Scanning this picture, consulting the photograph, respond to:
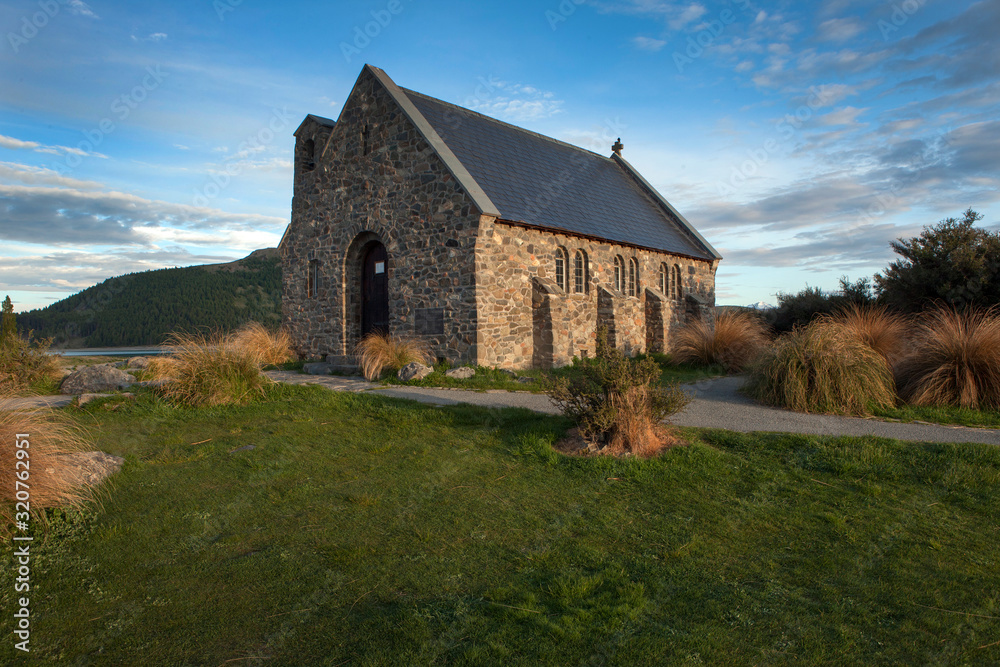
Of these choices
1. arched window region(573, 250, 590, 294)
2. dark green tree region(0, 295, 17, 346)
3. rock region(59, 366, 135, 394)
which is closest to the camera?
rock region(59, 366, 135, 394)

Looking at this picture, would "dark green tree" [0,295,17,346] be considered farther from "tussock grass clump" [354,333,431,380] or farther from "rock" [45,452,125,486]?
"rock" [45,452,125,486]

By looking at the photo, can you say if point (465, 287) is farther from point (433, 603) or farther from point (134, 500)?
point (433, 603)

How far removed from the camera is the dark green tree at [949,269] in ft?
46.7

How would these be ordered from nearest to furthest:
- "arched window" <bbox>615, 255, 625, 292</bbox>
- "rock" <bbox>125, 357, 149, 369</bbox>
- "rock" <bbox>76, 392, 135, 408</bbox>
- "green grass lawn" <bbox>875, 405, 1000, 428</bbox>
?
"green grass lawn" <bbox>875, 405, 1000, 428</bbox>
"rock" <bbox>76, 392, 135, 408</bbox>
"rock" <bbox>125, 357, 149, 369</bbox>
"arched window" <bbox>615, 255, 625, 292</bbox>

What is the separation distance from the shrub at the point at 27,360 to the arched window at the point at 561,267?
40.2 feet

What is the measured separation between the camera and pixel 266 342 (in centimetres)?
1672

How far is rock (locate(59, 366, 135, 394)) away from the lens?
9.97 meters

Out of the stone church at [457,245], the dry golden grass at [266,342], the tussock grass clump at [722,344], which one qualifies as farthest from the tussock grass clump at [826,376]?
the dry golden grass at [266,342]

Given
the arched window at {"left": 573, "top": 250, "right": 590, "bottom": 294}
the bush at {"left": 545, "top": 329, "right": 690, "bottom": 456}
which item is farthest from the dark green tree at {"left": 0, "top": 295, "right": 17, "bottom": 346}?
the arched window at {"left": 573, "top": 250, "right": 590, "bottom": 294}

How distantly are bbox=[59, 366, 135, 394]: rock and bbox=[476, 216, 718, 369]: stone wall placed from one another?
7392mm

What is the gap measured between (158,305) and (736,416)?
4378cm

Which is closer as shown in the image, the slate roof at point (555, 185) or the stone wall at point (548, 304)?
the stone wall at point (548, 304)

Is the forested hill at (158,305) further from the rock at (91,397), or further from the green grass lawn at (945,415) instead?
the green grass lawn at (945,415)

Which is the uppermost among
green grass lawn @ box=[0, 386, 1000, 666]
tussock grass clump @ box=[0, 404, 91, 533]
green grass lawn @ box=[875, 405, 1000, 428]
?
tussock grass clump @ box=[0, 404, 91, 533]
